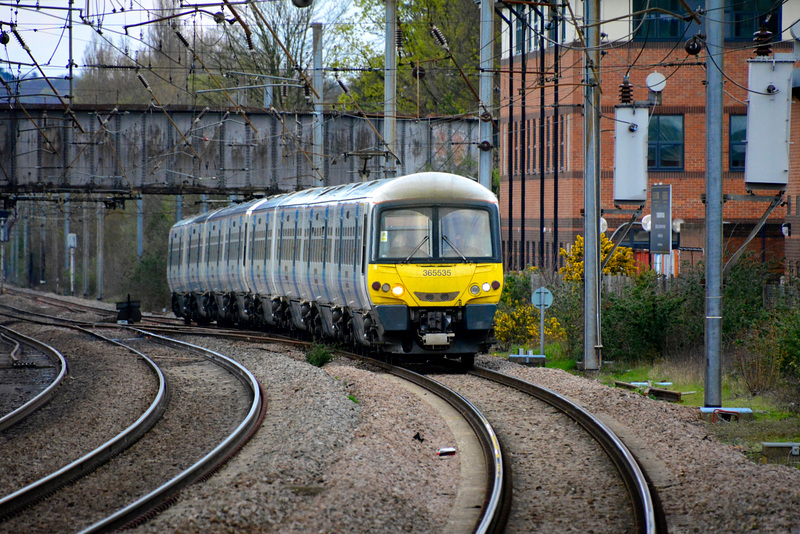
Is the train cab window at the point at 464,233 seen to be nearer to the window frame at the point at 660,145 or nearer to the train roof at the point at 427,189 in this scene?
the train roof at the point at 427,189

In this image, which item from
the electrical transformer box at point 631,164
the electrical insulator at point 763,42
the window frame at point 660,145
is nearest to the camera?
the electrical insulator at point 763,42

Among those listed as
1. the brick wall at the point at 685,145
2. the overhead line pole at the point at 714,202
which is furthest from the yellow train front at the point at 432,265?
the brick wall at the point at 685,145

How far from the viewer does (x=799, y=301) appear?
15.3m

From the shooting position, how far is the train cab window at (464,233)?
57.6 feet

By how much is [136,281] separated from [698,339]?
37515mm

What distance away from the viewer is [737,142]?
31.5m

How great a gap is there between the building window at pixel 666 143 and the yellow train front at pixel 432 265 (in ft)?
49.4

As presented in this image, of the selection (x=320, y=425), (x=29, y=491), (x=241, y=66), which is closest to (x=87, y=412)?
(x=320, y=425)

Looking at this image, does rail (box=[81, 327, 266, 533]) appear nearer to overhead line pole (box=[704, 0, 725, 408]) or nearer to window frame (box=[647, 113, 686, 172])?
overhead line pole (box=[704, 0, 725, 408])

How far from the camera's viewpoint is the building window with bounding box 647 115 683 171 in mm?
31328

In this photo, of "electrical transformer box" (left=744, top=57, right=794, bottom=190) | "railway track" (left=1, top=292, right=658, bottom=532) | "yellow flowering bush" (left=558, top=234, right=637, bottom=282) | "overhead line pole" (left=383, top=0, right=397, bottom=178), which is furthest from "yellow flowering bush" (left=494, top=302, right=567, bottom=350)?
"electrical transformer box" (left=744, top=57, right=794, bottom=190)

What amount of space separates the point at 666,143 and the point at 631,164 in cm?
Result: 1405

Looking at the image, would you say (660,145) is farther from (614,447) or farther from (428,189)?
(614,447)

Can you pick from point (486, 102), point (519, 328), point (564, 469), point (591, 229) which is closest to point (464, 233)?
point (591, 229)
